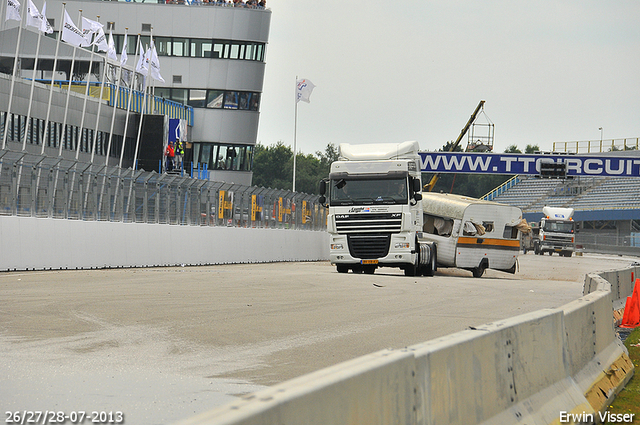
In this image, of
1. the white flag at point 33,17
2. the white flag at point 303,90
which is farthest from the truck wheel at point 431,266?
the white flag at point 303,90

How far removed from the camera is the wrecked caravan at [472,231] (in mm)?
28359

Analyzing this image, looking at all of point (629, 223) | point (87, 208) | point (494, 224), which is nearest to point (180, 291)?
point (87, 208)

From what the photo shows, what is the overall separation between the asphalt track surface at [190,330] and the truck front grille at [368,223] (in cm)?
373

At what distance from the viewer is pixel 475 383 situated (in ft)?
16.0

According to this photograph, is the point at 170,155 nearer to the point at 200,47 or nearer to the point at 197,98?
the point at 197,98

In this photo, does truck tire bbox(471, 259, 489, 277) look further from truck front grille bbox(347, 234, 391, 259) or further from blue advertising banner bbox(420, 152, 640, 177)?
blue advertising banner bbox(420, 152, 640, 177)

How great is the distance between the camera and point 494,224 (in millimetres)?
28969

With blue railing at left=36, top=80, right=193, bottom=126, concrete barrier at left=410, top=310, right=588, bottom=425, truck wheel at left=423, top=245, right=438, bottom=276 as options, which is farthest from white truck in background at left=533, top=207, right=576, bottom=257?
concrete barrier at left=410, top=310, right=588, bottom=425

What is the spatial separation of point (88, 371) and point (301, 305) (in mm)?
7204

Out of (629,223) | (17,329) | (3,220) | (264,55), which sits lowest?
(17,329)

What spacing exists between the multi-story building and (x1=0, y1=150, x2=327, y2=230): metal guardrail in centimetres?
3529

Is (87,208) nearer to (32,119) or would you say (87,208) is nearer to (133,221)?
(133,221)

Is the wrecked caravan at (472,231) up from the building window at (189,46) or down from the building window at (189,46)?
down

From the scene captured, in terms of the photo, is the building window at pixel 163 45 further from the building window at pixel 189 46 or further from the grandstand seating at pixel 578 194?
the grandstand seating at pixel 578 194
